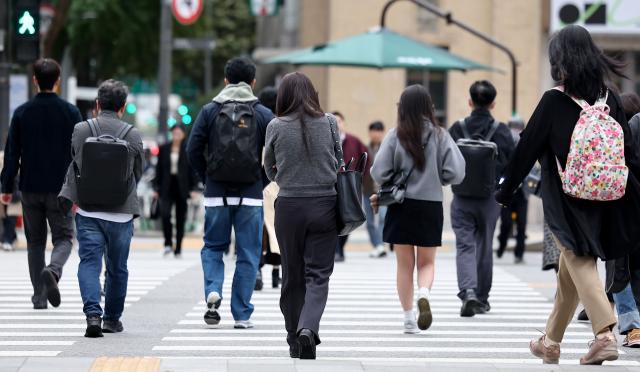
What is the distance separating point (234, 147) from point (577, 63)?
10.7ft

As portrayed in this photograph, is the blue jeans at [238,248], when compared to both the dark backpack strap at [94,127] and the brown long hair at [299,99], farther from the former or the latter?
the brown long hair at [299,99]

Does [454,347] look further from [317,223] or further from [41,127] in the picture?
[41,127]

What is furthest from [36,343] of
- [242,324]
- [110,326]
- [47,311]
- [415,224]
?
[415,224]

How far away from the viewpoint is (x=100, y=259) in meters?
10.7

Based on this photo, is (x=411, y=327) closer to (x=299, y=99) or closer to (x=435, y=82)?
(x=299, y=99)

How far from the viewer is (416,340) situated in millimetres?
10719

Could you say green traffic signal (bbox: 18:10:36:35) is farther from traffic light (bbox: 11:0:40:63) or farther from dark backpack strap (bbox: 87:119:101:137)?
dark backpack strap (bbox: 87:119:101:137)

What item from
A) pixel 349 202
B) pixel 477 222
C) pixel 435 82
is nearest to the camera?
pixel 349 202

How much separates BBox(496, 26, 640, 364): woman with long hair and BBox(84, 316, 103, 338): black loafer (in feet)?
11.0

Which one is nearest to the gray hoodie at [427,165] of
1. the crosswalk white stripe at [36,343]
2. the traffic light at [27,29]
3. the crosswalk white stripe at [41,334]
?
the crosswalk white stripe at [41,334]

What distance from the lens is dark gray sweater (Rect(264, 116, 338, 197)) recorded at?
913cm

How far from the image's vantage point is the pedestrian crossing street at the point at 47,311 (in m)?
10.1

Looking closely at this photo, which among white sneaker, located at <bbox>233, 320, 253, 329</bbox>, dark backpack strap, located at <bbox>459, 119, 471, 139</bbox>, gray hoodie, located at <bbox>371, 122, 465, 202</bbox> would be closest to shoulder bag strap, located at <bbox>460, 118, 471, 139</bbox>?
dark backpack strap, located at <bbox>459, 119, 471, 139</bbox>

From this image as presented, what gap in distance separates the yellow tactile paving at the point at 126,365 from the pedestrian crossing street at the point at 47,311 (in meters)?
1.78
